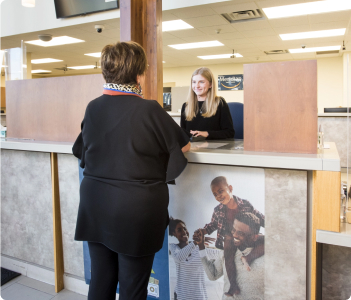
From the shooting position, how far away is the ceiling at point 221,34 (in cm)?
521

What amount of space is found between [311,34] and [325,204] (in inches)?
258

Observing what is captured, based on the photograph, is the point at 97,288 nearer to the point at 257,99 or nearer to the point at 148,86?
the point at 257,99

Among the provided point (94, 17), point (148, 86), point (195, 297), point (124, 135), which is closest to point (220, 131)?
point (148, 86)

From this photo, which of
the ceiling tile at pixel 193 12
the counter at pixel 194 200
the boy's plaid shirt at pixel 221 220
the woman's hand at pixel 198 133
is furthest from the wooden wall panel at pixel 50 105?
the ceiling tile at pixel 193 12

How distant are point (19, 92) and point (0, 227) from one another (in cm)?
102

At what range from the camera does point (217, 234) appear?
1.58 metres

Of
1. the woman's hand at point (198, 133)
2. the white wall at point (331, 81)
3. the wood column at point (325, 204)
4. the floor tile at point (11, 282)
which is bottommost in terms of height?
the floor tile at point (11, 282)

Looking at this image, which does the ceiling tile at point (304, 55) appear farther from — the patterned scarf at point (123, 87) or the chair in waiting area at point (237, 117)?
the patterned scarf at point (123, 87)

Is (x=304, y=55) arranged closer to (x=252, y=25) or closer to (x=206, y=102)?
(x=252, y=25)

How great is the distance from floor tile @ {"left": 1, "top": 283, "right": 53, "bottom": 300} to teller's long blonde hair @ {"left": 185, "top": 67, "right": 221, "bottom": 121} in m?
1.73

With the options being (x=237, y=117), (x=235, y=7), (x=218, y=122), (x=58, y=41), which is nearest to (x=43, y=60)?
(x=58, y=41)

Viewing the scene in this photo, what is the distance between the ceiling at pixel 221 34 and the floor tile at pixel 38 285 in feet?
13.7

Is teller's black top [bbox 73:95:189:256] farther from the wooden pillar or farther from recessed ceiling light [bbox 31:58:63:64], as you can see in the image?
recessed ceiling light [bbox 31:58:63:64]

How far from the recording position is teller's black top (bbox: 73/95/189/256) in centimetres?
116
